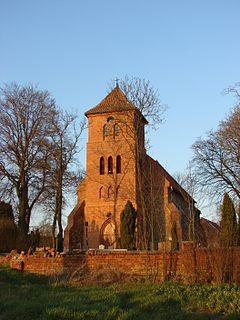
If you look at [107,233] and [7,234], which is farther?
[107,233]

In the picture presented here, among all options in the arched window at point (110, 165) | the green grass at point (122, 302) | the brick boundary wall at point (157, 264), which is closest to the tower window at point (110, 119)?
the arched window at point (110, 165)

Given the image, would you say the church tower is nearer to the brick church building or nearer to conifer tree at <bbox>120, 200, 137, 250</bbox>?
the brick church building

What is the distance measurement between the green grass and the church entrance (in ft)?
61.7

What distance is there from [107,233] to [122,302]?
21941 millimetres

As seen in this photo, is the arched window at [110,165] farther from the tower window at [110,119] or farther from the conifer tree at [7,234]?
the conifer tree at [7,234]

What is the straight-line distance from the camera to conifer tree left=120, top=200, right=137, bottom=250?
90.2ft

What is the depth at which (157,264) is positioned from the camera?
14141 millimetres

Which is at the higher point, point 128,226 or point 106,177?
point 106,177

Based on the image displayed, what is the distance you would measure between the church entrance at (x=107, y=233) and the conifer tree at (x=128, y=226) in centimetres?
265

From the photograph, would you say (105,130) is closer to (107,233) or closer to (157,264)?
(107,233)

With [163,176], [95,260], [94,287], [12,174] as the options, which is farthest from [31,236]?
[94,287]

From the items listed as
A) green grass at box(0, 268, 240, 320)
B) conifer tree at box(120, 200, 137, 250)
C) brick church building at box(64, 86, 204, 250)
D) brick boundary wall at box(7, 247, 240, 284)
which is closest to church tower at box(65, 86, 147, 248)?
brick church building at box(64, 86, 204, 250)

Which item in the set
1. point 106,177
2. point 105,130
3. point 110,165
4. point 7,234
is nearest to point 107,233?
point 106,177

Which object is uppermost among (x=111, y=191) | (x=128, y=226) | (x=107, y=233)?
(x=111, y=191)
